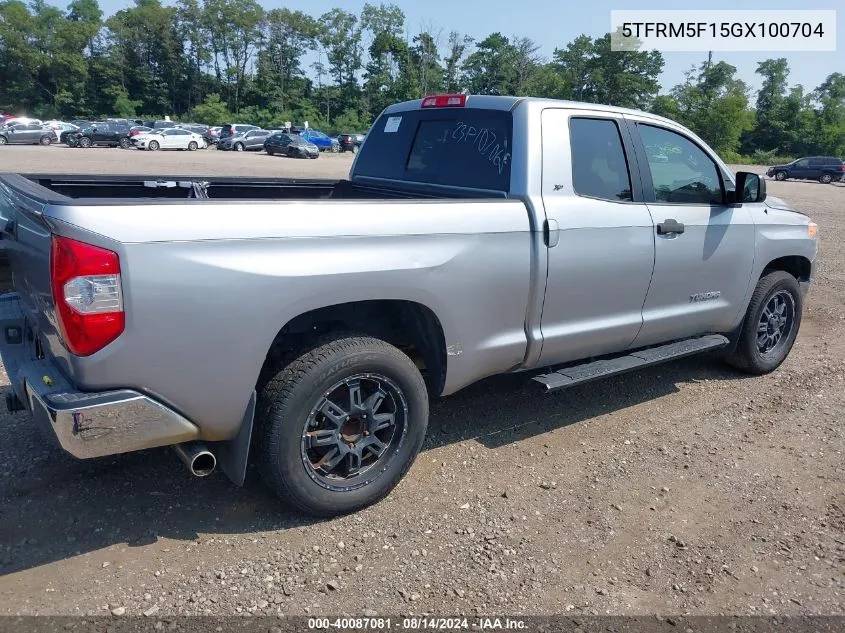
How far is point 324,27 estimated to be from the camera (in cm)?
9388

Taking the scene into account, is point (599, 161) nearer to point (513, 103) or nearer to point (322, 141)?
point (513, 103)

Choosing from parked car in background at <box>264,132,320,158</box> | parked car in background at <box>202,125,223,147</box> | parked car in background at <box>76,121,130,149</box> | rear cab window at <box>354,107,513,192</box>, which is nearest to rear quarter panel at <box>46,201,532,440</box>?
rear cab window at <box>354,107,513,192</box>

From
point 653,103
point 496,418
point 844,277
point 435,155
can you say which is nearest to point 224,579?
A: point 496,418

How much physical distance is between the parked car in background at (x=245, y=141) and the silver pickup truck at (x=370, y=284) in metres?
44.7

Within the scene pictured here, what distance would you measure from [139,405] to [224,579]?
834mm

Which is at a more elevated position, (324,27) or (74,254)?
(324,27)

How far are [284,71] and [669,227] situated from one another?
9687 centimetres

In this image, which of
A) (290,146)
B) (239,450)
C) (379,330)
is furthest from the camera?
(290,146)

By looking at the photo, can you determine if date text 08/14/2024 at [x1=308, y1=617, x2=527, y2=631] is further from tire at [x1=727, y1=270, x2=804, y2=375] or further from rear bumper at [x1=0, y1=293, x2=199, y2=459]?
tire at [x1=727, y1=270, x2=804, y2=375]

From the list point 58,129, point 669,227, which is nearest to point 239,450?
point 669,227

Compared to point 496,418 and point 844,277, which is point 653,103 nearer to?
point 844,277

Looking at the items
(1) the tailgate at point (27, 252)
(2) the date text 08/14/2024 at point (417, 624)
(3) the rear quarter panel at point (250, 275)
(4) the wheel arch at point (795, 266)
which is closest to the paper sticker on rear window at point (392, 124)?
(3) the rear quarter panel at point (250, 275)

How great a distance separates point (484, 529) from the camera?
134 inches

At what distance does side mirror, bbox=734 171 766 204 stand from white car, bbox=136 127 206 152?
4465 cm
